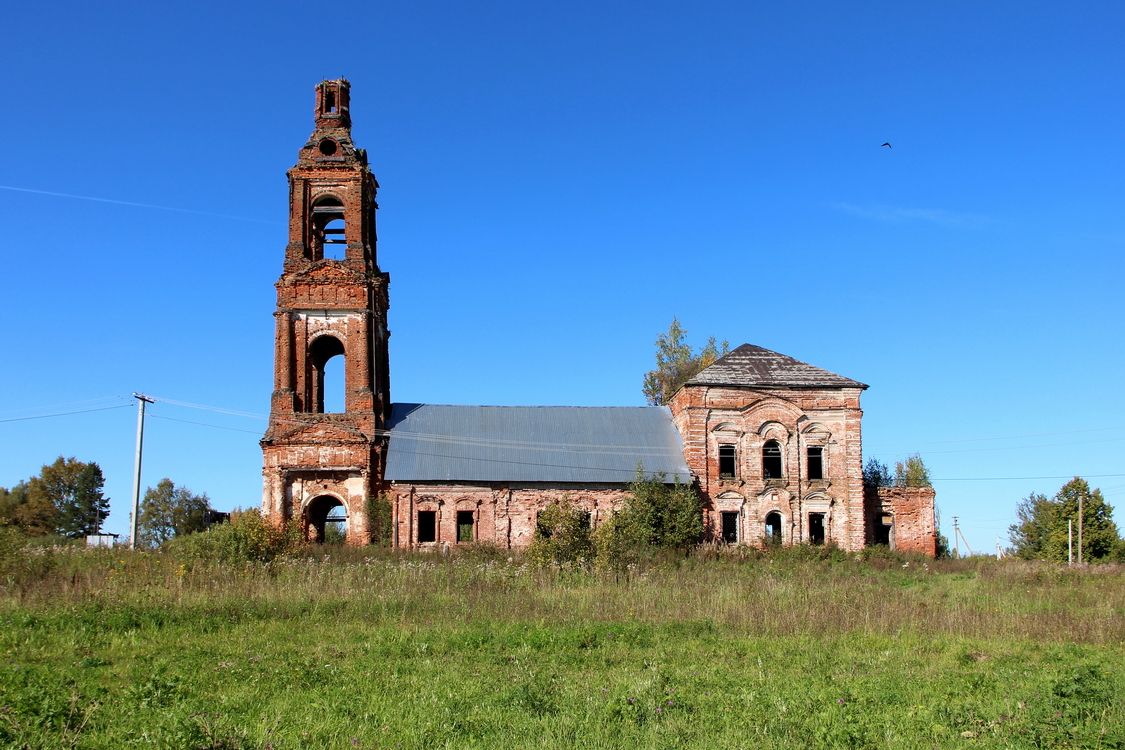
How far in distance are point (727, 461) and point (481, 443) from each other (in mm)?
8685

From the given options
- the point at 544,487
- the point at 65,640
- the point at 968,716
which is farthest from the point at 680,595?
the point at 544,487

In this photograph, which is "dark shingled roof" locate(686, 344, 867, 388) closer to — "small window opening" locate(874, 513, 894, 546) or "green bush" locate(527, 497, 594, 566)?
"small window opening" locate(874, 513, 894, 546)

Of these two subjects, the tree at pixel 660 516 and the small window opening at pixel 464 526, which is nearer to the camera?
the tree at pixel 660 516

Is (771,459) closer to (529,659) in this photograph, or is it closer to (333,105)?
(333,105)

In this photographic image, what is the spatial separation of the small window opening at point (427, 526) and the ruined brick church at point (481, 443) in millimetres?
65

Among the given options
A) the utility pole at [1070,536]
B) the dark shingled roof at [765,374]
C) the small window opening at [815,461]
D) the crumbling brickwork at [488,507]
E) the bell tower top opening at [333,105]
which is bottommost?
the utility pole at [1070,536]

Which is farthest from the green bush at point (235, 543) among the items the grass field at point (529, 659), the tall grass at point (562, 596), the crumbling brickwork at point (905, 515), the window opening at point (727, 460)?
the crumbling brickwork at point (905, 515)

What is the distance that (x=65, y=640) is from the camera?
37.2 ft

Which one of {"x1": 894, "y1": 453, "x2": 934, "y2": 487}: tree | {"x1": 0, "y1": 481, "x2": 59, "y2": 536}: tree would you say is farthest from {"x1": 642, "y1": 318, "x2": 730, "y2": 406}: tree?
{"x1": 0, "y1": 481, "x2": 59, "y2": 536}: tree

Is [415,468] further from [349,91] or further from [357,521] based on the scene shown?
[349,91]

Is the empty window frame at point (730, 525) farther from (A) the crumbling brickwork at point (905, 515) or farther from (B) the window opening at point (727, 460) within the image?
(A) the crumbling brickwork at point (905, 515)

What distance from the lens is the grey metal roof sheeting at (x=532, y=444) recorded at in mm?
32031

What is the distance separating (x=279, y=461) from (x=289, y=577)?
15251 mm

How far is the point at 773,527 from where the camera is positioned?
34344 mm
